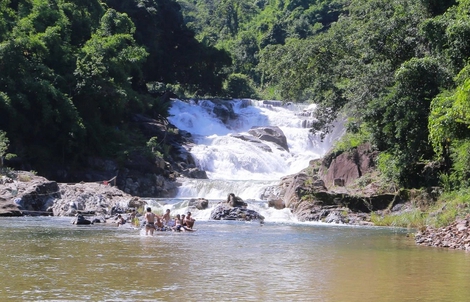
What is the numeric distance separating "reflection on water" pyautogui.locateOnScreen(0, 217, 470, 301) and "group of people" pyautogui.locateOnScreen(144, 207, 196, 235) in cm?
51

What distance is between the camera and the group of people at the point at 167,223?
20.8 m

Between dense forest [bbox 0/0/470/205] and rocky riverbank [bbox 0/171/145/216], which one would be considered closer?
dense forest [bbox 0/0/470/205]

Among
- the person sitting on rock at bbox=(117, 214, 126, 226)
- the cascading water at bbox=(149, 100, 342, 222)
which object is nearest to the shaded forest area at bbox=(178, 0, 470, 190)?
the cascading water at bbox=(149, 100, 342, 222)

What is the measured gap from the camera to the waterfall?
37.4 metres

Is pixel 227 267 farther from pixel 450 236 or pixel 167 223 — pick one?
pixel 167 223

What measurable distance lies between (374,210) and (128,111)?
2529cm

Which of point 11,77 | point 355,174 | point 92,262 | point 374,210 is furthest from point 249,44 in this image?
point 92,262

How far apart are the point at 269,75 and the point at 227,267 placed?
2425cm

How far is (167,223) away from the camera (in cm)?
2316

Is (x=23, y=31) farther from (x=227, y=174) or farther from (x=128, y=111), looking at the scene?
(x=227, y=174)

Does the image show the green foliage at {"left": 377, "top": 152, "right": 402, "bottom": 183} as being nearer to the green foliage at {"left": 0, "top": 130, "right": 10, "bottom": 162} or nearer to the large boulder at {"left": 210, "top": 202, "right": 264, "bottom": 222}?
the large boulder at {"left": 210, "top": 202, "right": 264, "bottom": 222}

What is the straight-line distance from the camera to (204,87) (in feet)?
204

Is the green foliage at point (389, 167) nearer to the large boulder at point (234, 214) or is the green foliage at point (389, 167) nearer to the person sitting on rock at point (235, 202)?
the large boulder at point (234, 214)

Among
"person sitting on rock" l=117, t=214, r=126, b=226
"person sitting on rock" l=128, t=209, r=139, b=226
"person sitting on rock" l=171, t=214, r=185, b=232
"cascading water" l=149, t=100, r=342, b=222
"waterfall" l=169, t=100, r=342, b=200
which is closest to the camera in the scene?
"person sitting on rock" l=171, t=214, r=185, b=232
